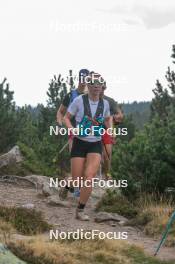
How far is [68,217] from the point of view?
7.28m

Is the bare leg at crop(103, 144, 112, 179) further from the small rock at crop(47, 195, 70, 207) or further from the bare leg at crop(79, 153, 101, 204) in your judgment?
the bare leg at crop(79, 153, 101, 204)

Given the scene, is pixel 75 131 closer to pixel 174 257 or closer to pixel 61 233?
pixel 61 233

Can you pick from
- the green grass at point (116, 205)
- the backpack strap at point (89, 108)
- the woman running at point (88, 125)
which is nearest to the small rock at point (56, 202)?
the green grass at point (116, 205)

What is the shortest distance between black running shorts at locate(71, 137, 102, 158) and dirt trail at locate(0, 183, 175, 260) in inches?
35.8

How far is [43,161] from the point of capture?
13.6 meters

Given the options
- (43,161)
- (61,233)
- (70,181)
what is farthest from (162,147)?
(43,161)

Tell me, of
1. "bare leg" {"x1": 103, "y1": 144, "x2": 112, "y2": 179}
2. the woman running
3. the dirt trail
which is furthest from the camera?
"bare leg" {"x1": 103, "y1": 144, "x2": 112, "y2": 179}

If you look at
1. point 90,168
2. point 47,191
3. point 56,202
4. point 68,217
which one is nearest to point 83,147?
point 90,168

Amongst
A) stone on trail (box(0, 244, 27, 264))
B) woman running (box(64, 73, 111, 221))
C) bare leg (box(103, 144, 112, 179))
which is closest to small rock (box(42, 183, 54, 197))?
bare leg (box(103, 144, 112, 179))

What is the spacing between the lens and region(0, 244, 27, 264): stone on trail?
4.31 metres

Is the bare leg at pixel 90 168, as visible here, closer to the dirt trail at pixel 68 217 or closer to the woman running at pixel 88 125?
the woman running at pixel 88 125

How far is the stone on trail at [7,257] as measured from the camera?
14.1ft

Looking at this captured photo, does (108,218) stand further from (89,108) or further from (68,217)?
(89,108)

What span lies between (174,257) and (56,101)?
687 inches
